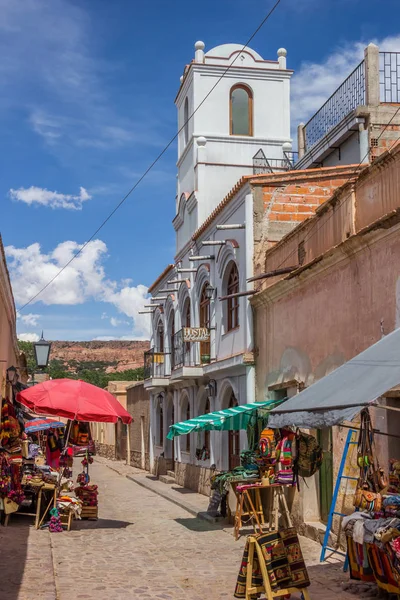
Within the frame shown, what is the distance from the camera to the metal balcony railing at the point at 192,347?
755 inches

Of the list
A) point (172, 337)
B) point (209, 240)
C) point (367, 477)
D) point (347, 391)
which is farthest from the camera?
point (172, 337)

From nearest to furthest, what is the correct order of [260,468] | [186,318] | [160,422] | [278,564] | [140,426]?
[278,564]
[260,468]
[186,318]
[160,422]
[140,426]

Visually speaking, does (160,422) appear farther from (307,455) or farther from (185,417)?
(307,455)

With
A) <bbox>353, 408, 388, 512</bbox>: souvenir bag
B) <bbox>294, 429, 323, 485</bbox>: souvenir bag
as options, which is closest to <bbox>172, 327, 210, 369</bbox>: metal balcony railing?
<bbox>294, 429, 323, 485</bbox>: souvenir bag

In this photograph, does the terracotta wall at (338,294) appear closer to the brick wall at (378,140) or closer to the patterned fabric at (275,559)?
the patterned fabric at (275,559)

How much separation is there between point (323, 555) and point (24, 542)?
452 centimetres

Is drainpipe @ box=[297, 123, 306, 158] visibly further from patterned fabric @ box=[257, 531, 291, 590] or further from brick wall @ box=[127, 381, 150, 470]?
patterned fabric @ box=[257, 531, 291, 590]

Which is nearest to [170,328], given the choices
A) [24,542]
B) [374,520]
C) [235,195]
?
[235,195]

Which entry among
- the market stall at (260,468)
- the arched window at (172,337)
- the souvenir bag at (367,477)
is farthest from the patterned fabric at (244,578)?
the arched window at (172,337)

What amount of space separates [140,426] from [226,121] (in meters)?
14.4

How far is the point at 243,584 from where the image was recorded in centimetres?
704

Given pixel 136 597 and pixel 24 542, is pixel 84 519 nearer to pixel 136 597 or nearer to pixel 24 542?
pixel 24 542

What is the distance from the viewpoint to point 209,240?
1944 cm

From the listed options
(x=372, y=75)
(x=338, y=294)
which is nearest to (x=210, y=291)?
(x=372, y=75)
